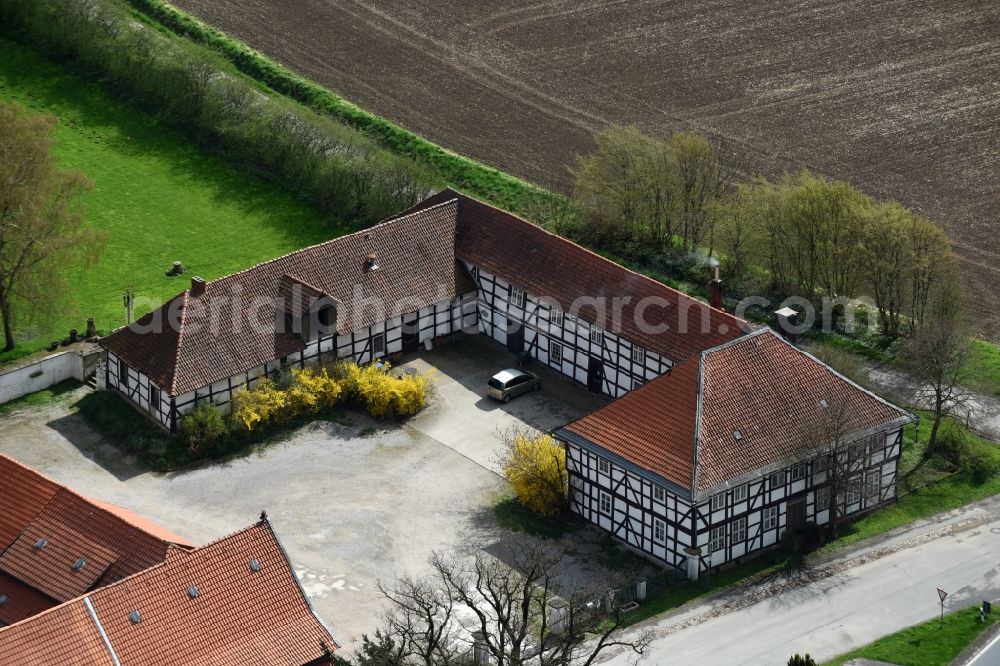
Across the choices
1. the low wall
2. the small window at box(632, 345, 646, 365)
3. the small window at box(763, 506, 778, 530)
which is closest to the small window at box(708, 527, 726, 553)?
the small window at box(763, 506, 778, 530)

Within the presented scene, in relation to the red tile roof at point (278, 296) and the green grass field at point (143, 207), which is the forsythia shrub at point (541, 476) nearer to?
the red tile roof at point (278, 296)

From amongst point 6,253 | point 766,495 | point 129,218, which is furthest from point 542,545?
point 129,218

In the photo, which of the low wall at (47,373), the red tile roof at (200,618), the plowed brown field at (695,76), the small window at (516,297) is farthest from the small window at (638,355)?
the low wall at (47,373)

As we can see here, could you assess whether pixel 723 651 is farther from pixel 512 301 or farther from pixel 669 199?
pixel 669 199

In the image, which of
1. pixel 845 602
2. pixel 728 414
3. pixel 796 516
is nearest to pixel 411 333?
pixel 728 414

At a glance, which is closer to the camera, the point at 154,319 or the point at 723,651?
the point at 723,651

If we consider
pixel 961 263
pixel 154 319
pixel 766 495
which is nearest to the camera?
pixel 766 495
